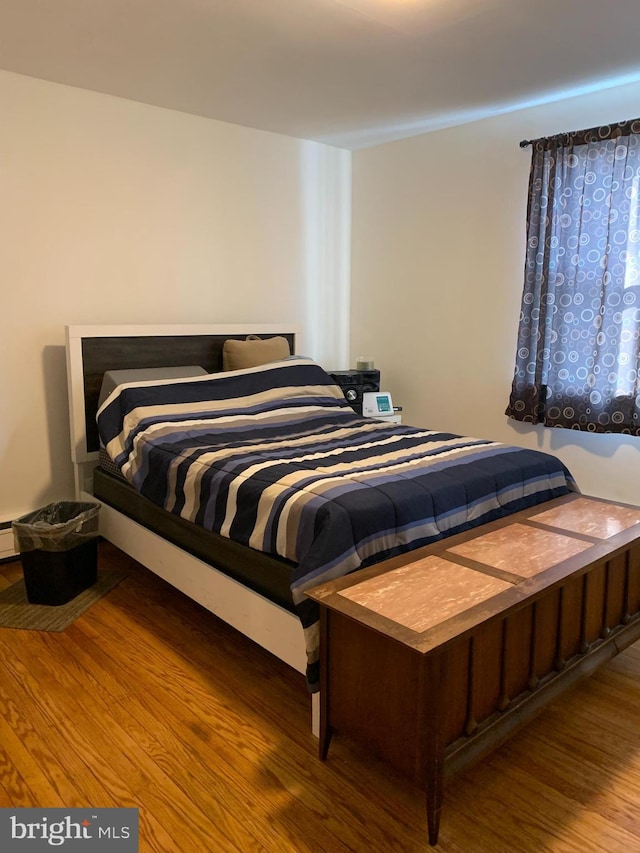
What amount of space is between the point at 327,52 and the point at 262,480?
190 cm

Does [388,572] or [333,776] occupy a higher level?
[388,572]

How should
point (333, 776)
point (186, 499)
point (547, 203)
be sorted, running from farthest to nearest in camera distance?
point (547, 203)
point (186, 499)
point (333, 776)

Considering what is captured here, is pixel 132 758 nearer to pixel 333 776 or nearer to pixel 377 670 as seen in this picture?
pixel 333 776

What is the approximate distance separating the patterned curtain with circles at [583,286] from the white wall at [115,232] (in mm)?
1573

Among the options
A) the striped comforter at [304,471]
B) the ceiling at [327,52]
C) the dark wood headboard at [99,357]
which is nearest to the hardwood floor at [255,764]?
the striped comforter at [304,471]

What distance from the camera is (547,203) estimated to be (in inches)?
133

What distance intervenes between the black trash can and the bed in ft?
0.58

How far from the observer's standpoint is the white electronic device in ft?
Result: 13.0

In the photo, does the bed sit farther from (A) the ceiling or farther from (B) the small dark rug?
(A) the ceiling

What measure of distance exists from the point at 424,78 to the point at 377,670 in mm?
2726

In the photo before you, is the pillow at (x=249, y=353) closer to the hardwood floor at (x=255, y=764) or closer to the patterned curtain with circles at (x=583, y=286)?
the patterned curtain with circles at (x=583, y=286)

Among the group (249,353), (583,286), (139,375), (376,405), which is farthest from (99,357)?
(583,286)

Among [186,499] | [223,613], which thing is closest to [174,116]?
[186,499]

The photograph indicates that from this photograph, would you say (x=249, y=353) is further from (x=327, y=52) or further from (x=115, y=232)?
(x=327, y=52)
